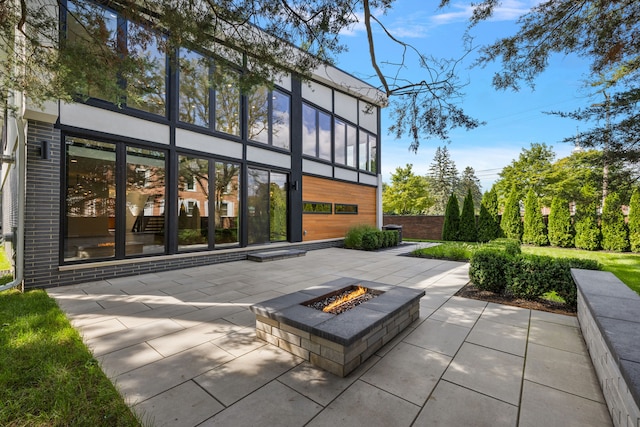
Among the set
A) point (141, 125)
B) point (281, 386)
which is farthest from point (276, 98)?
point (281, 386)

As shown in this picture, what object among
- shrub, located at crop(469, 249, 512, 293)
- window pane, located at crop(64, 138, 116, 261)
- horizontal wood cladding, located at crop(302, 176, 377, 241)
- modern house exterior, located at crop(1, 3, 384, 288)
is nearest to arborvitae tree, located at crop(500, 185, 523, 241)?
horizontal wood cladding, located at crop(302, 176, 377, 241)

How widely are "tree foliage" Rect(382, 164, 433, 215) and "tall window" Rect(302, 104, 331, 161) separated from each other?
17.9 metres

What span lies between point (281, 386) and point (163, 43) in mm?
4286

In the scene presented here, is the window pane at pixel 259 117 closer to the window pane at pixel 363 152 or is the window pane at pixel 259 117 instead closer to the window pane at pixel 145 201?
the window pane at pixel 145 201

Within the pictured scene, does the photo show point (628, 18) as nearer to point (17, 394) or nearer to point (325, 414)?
point (325, 414)

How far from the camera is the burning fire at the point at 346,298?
10.3 feet

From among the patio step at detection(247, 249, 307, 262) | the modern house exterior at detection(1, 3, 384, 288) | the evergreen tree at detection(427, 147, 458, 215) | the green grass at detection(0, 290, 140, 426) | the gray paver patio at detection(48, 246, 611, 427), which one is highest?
the evergreen tree at detection(427, 147, 458, 215)

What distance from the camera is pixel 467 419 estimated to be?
5.91 ft

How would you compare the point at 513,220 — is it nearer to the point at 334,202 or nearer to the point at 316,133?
the point at 334,202

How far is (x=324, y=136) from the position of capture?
36.4 ft

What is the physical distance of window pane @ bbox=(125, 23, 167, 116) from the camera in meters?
3.72

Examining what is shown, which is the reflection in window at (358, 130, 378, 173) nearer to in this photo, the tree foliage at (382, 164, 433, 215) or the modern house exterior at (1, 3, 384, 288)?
the modern house exterior at (1, 3, 384, 288)

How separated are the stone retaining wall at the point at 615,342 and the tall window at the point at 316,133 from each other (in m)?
8.61

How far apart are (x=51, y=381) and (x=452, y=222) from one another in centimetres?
1503
